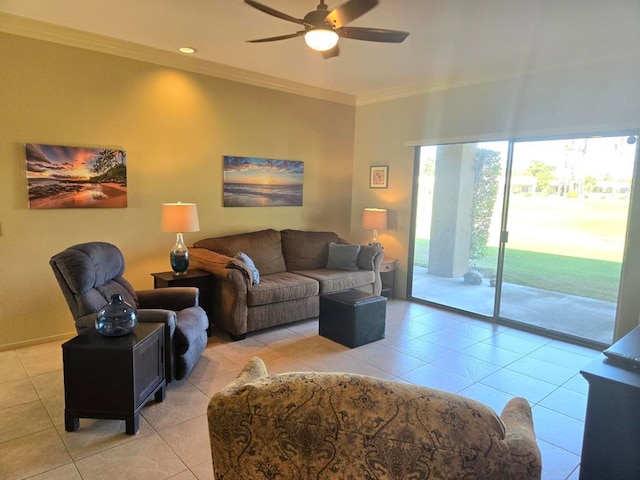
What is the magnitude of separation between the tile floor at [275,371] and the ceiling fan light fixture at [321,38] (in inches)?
98.5

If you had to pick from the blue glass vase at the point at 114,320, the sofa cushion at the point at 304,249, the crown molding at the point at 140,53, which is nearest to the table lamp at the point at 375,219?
the sofa cushion at the point at 304,249

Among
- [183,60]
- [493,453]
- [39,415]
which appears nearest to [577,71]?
[183,60]

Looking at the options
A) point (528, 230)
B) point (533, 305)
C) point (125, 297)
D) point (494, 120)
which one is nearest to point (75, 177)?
point (125, 297)

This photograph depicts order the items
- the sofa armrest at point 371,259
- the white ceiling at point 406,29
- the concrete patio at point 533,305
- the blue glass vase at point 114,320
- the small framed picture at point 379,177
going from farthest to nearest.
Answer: the small framed picture at point 379,177 < the sofa armrest at point 371,259 < the concrete patio at point 533,305 < the white ceiling at point 406,29 < the blue glass vase at point 114,320

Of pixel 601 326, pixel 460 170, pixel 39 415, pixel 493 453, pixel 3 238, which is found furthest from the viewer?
pixel 460 170

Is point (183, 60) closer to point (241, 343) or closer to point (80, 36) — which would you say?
point (80, 36)

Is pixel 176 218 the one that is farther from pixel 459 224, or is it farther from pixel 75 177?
pixel 459 224

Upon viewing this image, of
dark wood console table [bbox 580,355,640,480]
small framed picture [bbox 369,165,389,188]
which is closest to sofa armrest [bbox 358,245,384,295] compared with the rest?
small framed picture [bbox 369,165,389,188]

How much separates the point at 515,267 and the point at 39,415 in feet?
15.2

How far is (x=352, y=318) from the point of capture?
13.0ft

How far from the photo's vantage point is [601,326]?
14.0 ft

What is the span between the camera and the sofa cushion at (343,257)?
5.29 m

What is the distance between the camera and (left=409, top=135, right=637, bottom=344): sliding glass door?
412 cm

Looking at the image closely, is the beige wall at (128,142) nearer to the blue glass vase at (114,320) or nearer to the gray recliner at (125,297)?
the gray recliner at (125,297)
